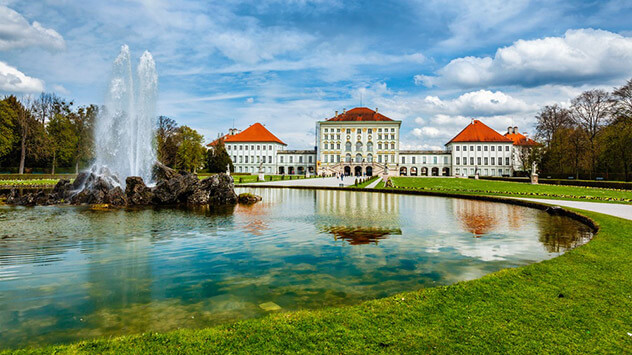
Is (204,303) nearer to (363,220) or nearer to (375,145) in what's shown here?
(363,220)

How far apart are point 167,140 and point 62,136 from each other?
44.0 feet

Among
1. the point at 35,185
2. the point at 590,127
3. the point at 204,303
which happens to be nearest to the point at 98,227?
the point at 204,303

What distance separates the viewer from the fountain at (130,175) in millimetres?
16906

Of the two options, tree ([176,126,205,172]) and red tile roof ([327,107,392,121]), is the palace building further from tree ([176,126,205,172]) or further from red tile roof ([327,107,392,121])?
tree ([176,126,205,172])

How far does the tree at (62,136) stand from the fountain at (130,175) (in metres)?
31.4

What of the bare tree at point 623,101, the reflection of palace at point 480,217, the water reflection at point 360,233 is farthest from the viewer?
the bare tree at point 623,101

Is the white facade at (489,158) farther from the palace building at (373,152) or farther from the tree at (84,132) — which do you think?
the tree at (84,132)

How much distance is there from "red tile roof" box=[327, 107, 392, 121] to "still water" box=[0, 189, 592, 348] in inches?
2958

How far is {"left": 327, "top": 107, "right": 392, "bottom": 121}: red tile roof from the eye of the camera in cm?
8606

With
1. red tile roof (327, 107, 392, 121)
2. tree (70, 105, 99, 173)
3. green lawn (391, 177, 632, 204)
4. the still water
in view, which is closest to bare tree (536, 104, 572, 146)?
green lawn (391, 177, 632, 204)

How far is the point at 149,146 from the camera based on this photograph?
2327cm

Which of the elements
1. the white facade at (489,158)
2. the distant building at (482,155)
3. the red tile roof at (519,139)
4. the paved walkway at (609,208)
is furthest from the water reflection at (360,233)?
the red tile roof at (519,139)

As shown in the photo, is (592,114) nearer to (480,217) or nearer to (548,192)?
(548,192)

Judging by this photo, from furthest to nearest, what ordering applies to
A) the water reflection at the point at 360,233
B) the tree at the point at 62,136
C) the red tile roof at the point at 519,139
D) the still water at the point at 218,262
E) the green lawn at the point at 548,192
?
the red tile roof at the point at 519,139 → the tree at the point at 62,136 → the green lawn at the point at 548,192 → the water reflection at the point at 360,233 → the still water at the point at 218,262
